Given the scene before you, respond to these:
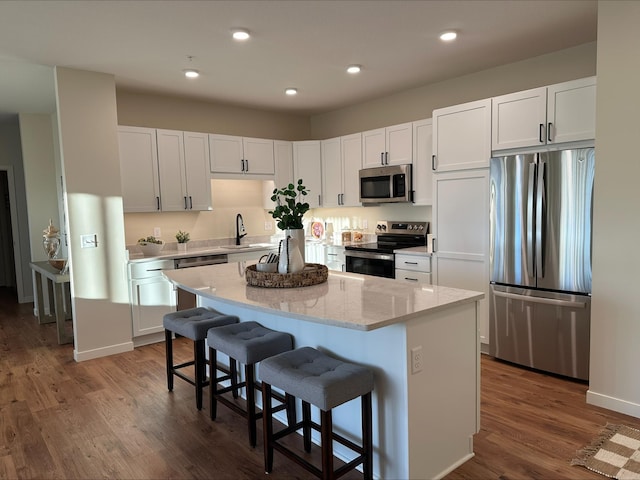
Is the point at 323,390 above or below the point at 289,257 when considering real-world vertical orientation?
below

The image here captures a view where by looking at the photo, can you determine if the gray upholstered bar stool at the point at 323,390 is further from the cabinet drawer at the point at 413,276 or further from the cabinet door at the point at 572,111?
the cabinet door at the point at 572,111

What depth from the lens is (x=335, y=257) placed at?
210 inches

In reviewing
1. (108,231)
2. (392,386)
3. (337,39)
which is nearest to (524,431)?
(392,386)

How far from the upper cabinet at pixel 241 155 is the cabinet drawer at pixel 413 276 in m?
2.23

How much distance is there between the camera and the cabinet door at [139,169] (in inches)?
177

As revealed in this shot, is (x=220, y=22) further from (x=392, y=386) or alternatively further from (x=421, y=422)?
(x=421, y=422)

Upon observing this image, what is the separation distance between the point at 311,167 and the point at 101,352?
130 inches

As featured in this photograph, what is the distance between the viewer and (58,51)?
3518 millimetres

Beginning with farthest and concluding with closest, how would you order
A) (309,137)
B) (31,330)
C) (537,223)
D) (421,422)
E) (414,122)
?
(309,137)
(31,330)
(414,122)
(537,223)
(421,422)

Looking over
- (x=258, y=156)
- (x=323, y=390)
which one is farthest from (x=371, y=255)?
(x=323, y=390)

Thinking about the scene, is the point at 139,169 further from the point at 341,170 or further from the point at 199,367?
the point at 199,367

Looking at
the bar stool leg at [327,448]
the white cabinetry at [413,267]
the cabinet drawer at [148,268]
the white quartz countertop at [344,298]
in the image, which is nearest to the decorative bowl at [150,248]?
the cabinet drawer at [148,268]

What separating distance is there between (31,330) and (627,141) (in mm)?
6272

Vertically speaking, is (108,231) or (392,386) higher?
(108,231)
